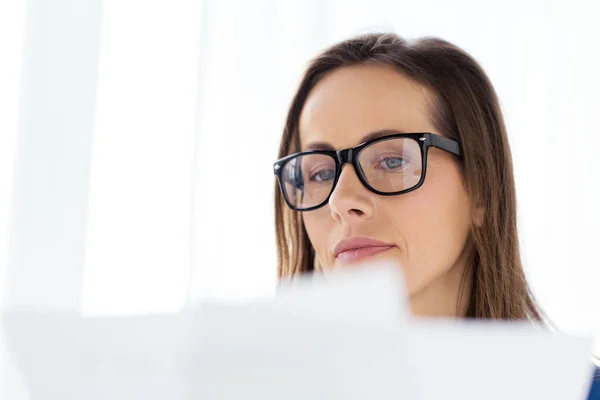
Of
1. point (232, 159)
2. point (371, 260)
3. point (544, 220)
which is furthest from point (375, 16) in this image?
point (371, 260)

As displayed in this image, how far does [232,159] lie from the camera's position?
2.67 meters

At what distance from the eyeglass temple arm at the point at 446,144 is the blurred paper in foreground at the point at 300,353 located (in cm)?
86

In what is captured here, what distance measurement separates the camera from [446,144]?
1.30 metres

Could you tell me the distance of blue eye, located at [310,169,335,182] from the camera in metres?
1.31

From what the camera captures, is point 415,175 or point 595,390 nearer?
point 595,390

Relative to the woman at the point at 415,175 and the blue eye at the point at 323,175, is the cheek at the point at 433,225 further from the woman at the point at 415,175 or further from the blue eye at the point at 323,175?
the blue eye at the point at 323,175

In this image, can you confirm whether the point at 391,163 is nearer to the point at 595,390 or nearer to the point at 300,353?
the point at 595,390

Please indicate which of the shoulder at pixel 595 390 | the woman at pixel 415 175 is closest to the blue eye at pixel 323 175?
the woman at pixel 415 175

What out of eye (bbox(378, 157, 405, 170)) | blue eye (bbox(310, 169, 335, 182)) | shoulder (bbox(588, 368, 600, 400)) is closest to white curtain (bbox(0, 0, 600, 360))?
blue eye (bbox(310, 169, 335, 182))

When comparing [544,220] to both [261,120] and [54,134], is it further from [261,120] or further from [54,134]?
[54,134]

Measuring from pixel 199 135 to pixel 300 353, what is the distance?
2.08 m

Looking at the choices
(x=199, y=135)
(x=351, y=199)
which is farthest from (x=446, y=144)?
(x=199, y=135)

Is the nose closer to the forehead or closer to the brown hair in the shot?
the forehead

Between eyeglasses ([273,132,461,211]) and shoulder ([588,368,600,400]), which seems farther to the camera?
eyeglasses ([273,132,461,211])
